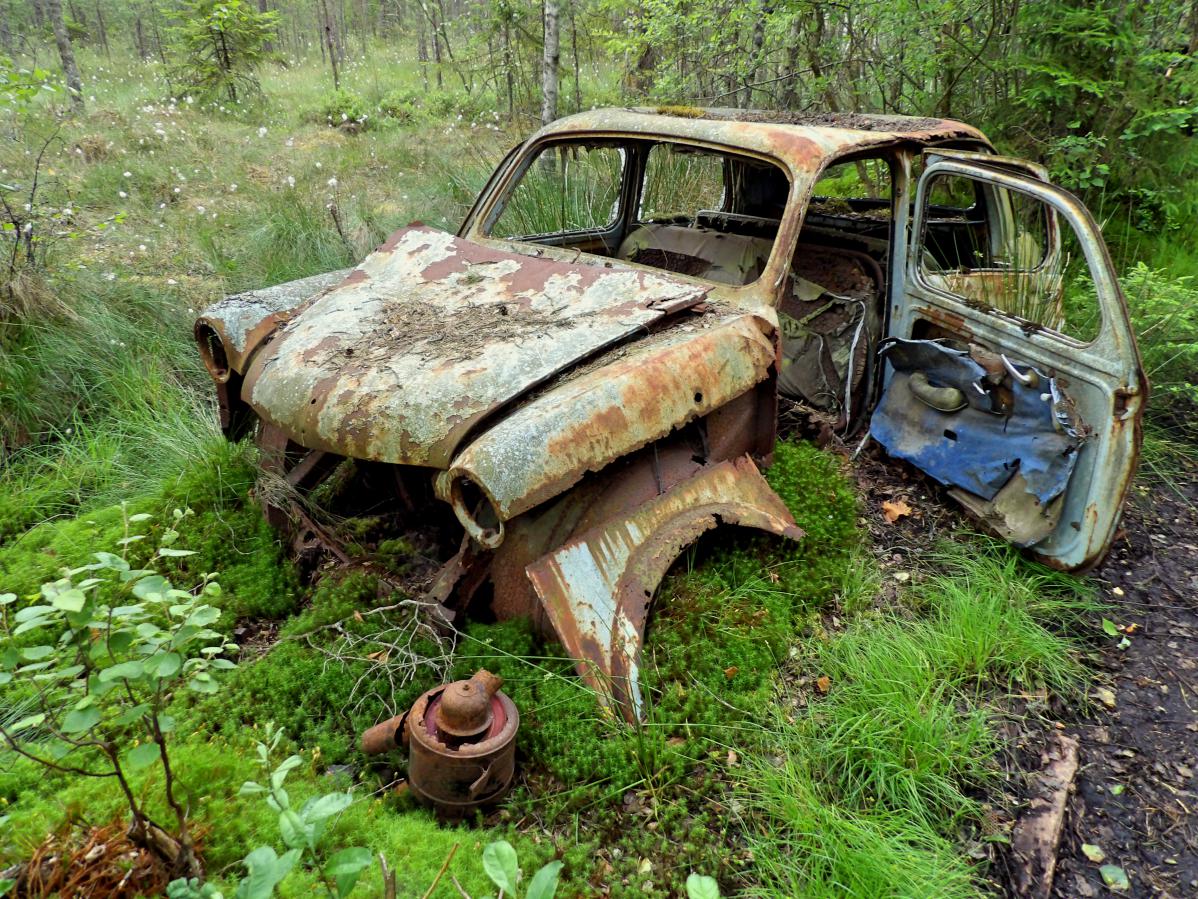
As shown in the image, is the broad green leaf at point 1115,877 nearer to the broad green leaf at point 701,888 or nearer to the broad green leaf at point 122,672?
the broad green leaf at point 701,888

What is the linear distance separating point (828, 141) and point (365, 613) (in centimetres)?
246

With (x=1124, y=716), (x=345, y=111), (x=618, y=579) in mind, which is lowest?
(x=1124, y=716)

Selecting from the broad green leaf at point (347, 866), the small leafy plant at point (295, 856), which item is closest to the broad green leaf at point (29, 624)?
the small leafy plant at point (295, 856)

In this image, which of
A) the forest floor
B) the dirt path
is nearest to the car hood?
the forest floor

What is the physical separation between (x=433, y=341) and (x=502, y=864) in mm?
1786

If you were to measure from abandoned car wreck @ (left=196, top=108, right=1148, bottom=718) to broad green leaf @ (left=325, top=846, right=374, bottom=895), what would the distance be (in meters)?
0.89

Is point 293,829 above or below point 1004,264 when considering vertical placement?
below

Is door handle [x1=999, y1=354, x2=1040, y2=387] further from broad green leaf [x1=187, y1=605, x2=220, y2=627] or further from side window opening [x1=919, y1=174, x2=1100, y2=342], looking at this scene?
broad green leaf [x1=187, y1=605, x2=220, y2=627]

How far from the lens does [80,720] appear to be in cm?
132

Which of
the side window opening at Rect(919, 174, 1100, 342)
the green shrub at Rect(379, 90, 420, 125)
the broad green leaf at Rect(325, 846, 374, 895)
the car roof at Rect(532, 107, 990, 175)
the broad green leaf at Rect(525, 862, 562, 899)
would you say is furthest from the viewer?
the green shrub at Rect(379, 90, 420, 125)

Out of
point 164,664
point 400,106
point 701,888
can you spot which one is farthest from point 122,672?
point 400,106

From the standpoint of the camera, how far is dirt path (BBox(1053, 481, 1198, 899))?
2025 mm

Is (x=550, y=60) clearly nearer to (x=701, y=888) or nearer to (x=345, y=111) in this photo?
(x=345, y=111)

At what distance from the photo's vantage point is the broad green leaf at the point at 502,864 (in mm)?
1056
